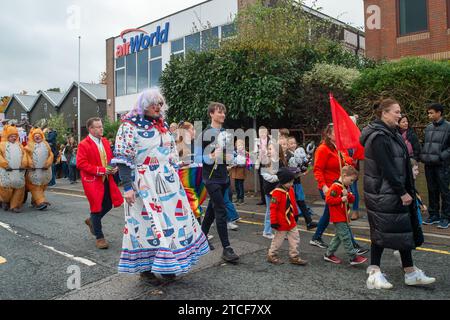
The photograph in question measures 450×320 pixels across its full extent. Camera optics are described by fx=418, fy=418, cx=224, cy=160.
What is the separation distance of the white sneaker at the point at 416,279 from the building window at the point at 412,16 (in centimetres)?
1660

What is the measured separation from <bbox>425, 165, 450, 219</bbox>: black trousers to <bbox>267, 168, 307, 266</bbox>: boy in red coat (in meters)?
3.25

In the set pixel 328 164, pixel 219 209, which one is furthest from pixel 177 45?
pixel 219 209

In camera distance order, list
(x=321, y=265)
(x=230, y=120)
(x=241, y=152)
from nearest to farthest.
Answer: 1. (x=321, y=265)
2. (x=241, y=152)
3. (x=230, y=120)

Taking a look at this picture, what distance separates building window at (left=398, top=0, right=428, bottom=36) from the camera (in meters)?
17.8

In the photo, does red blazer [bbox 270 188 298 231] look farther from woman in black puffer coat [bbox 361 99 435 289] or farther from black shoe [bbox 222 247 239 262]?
woman in black puffer coat [bbox 361 99 435 289]

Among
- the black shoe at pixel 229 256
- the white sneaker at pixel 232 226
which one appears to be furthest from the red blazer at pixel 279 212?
the white sneaker at pixel 232 226

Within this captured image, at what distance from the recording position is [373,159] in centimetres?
A: 407

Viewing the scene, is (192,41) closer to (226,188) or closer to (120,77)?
(120,77)

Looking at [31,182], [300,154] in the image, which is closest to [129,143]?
[300,154]

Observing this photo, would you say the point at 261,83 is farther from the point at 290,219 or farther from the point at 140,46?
the point at 140,46

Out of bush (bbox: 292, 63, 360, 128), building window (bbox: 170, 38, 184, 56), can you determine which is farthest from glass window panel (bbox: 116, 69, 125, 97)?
bush (bbox: 292, 63, 360, 128)

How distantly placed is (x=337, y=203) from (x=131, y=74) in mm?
24133
